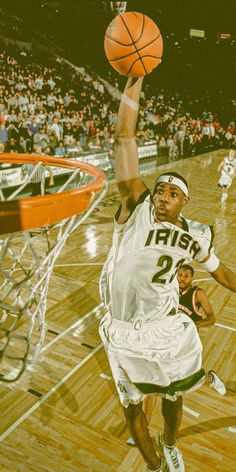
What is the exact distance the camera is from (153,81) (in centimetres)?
2853

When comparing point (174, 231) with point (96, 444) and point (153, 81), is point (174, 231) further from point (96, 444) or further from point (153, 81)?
point (153, 81)

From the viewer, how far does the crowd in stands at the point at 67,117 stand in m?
11.2

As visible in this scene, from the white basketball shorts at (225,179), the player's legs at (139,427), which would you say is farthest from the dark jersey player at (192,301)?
the white basketball shorts at (225,179)

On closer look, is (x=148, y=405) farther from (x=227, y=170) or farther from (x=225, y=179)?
(x=227, y=170)

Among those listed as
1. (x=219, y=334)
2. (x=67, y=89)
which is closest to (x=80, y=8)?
(x=67, y=89)

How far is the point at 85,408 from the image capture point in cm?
340

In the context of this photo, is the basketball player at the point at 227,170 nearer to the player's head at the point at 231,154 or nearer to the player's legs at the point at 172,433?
the player's head at the point at 231,154

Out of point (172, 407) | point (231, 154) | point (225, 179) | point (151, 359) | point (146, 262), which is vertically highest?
point (146, 262)

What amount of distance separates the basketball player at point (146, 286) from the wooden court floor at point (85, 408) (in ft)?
1.86

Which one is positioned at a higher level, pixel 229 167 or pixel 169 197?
pixel 169 197

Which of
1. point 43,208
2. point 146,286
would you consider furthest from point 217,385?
point 43,208

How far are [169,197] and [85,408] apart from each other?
6.61 ft

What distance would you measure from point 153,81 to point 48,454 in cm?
2870

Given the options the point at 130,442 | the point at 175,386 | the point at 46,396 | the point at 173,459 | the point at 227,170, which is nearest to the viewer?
the point at 175,386
